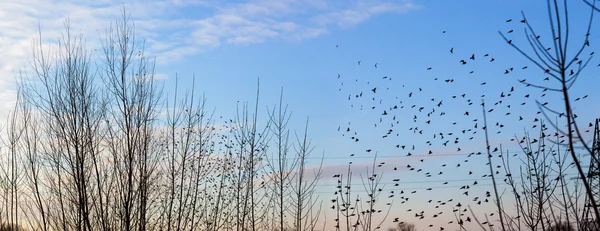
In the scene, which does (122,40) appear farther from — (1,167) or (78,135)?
(1,167)

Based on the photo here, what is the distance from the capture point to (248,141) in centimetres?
1084

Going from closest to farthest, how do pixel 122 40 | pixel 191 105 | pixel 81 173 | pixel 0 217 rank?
1. pixel 81 173
2. pixel 122 40
3. pixel 191 105
4. pixel 0 217

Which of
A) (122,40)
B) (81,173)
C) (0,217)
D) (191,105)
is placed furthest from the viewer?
(0,217)

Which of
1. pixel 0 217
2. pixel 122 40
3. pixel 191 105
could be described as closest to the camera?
pixel 122 40

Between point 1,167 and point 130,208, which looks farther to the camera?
point 1,167

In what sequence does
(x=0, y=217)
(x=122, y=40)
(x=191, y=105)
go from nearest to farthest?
(x=122, y=40), (x=191, y=105), (x=0, y=217)

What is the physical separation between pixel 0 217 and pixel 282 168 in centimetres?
573

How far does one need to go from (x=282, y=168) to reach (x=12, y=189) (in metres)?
5.43

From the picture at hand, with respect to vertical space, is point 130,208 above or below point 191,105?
below

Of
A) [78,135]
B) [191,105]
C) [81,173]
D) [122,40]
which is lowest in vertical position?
[81,173]

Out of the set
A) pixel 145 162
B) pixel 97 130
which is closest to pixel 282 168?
pixel 145 162

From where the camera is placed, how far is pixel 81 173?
834 centimetres

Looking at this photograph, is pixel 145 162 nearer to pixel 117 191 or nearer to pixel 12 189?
pixel 117 191

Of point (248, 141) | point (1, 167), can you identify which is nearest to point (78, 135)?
point (248, 141)
